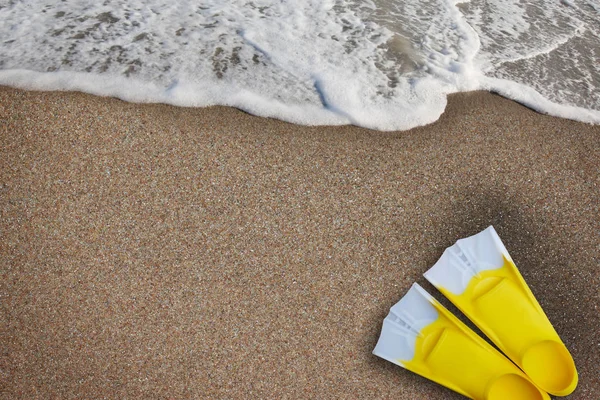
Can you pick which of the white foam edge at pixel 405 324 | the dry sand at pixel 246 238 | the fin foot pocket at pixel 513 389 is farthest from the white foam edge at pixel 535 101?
the fin foot pocket at pixel 513 389

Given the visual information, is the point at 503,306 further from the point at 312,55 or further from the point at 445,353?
the point at 312,55

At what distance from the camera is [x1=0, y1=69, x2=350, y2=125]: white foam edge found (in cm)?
212

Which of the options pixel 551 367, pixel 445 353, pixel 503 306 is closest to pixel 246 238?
pixel 445 353

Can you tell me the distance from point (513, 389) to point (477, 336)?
182 mm

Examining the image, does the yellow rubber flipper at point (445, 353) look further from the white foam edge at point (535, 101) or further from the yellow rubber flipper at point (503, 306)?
the white foam edge at point (535, 101)

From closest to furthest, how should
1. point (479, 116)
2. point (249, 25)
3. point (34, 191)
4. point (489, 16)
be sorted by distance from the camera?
1. point (34, 191)
2. point (479, 116)
3. point (249, 25)
4. point (489, 16)

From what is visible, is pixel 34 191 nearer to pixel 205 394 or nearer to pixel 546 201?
pixel 205 394

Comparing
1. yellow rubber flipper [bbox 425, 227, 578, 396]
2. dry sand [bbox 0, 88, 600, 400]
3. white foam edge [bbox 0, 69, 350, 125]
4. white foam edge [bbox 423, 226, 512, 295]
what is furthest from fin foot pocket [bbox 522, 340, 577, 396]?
white foam edge [bbox 0, 69, 350, 125]

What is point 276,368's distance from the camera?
1641mm

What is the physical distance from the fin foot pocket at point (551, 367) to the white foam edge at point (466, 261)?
11.1 inches

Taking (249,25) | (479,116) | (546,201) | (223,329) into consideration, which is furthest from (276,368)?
(249,25)

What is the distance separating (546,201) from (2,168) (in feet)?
6.50

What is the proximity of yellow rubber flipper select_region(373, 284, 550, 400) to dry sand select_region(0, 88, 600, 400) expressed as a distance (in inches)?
1.9

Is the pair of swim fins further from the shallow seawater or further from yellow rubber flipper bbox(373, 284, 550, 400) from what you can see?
the shallow seawater
